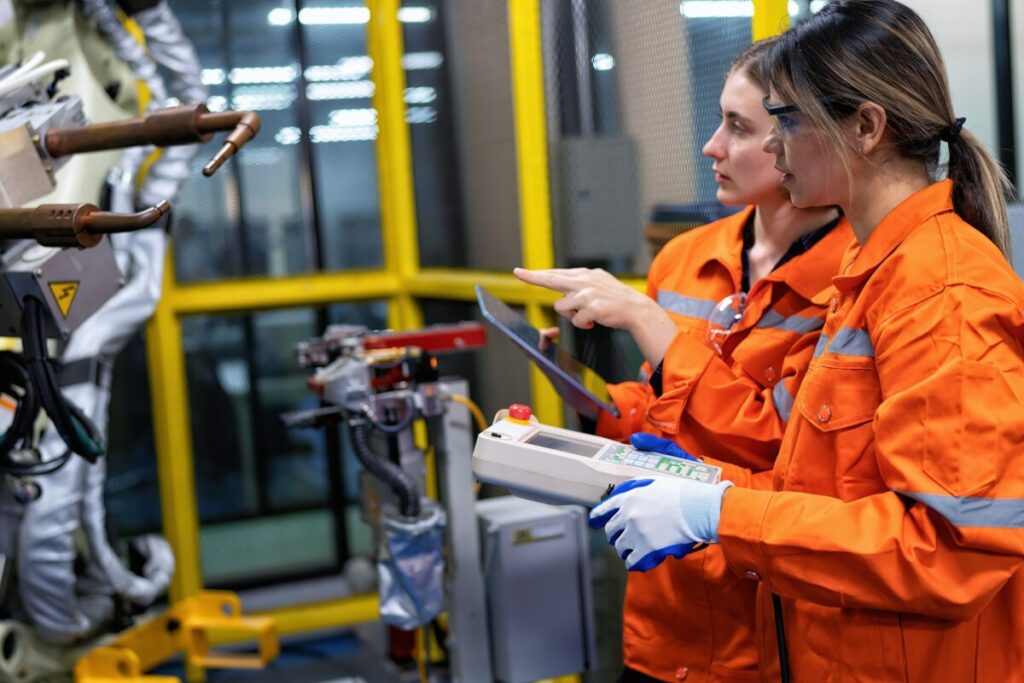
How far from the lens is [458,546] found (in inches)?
109

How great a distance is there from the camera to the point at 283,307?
14.3 ft

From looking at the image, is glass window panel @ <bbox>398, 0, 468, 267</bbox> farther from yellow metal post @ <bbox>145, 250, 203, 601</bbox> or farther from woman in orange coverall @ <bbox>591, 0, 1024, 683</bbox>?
woman in orange coverall @ <bbox>591, 0, 1024, 683</bbox>

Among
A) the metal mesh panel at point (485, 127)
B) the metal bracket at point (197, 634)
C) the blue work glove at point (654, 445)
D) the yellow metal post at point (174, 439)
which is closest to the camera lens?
the blue work glove at point (654, 445)

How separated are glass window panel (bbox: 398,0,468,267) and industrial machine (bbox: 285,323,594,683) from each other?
1245 mm

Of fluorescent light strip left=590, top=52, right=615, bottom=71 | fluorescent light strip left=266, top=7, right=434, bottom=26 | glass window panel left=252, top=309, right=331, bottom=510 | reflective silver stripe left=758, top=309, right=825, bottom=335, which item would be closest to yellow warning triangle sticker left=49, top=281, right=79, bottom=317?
reflective silver stripe left=758, top=309, right=825, bottom=335

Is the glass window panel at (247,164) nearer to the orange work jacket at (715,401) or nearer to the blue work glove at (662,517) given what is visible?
the orange work jacket at (715,401)

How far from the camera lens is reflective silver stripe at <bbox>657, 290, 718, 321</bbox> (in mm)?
1850

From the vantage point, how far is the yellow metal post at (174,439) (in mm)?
4078

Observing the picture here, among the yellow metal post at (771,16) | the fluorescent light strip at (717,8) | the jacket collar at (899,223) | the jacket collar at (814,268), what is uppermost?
the fluorescent light strip at (717,8)

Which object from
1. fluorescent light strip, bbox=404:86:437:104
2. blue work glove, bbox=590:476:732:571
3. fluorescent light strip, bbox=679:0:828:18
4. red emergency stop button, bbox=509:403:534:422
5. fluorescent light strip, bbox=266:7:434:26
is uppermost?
fluorescent light strip, bbox=266:7:434:26

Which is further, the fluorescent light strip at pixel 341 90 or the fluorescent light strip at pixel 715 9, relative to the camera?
the fluorescent light strip at pixel 341 90

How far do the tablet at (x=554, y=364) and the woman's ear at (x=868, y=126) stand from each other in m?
0.57

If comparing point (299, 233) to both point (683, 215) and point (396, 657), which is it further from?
point (683, 215)

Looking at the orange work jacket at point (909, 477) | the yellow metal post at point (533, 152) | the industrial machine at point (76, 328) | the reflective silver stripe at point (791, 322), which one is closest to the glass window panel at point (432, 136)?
the yellow metal post at point (533, 152)
